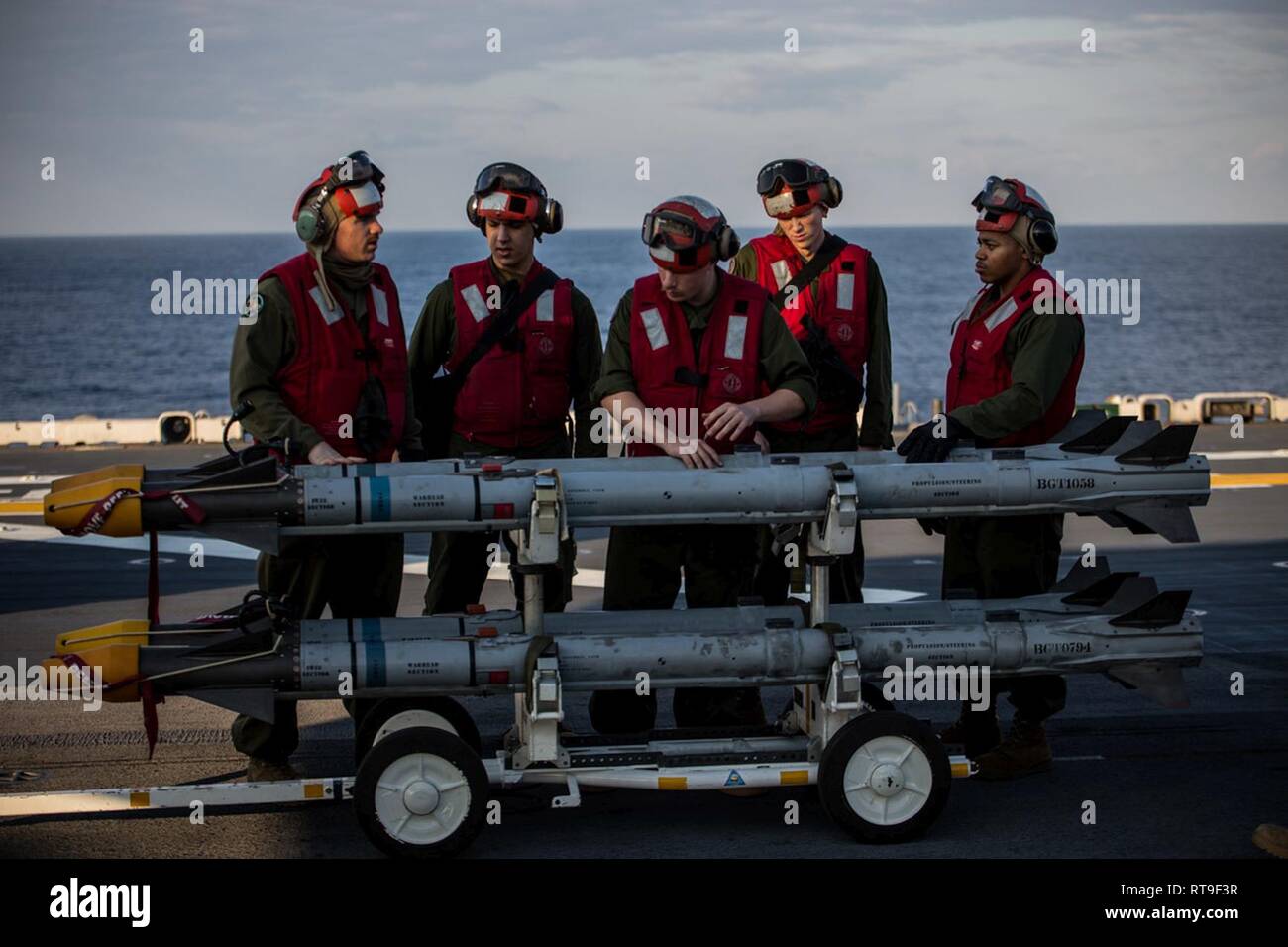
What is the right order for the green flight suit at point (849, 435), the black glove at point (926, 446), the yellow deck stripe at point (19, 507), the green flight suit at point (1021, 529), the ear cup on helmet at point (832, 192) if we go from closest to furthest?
1. the black glove at point (926, 446)
2. the green flight suit at point (1021, 529)
3. the green flight suit at point (849, 435)
4. the ear cup on helmet at point (832, 192)
5. the yellow deck stripe at point (19, 507)

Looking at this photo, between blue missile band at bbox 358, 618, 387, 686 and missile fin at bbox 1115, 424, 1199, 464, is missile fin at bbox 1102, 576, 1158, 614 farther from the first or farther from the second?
blue missile band at bbox 358, 618, 387, 686

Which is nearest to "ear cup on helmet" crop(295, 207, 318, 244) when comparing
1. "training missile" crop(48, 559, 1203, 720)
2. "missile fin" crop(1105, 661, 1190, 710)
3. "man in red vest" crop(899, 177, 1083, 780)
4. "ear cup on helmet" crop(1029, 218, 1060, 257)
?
"training missile" crop(48, 559, 1203, 720)

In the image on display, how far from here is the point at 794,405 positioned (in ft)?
26.2

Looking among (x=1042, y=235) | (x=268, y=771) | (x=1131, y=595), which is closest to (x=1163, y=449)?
(x=1131, y=595)

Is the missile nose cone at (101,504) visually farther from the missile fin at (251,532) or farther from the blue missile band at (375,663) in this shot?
the blue missile band at (375,663)

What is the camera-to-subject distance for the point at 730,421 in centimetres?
774

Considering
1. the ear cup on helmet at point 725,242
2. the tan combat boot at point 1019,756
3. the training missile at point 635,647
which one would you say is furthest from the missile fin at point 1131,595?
the ear cup on helmet at point 725,242

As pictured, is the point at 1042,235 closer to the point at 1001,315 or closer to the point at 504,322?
the point at 1001,315

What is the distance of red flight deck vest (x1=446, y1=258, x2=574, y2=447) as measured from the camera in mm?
8789

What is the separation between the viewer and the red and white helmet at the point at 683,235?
7738mm

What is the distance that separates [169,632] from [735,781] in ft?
8.05

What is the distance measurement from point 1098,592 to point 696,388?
205 centimetres

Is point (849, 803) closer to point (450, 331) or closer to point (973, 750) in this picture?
point (973, 750)

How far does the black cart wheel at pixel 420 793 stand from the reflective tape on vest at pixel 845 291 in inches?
140
